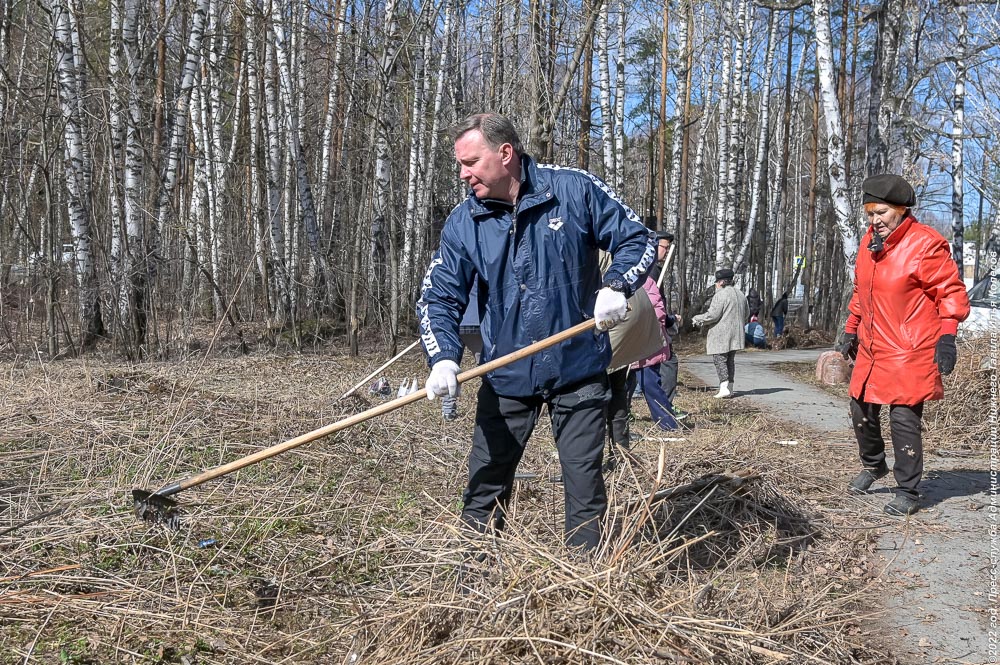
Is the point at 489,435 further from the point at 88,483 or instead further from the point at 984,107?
the point at 984,107

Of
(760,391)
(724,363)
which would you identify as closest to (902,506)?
(724,363)

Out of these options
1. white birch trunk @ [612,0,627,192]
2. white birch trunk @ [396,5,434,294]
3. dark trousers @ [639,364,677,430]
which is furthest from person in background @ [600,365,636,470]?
white birch trunk @ [612,0,627,192]

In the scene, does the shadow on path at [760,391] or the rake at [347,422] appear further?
the shadow on path at [760,391]

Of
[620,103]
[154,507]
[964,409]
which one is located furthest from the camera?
[620,103]

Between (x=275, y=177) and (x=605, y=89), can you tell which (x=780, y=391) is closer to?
(x=605, y=89)

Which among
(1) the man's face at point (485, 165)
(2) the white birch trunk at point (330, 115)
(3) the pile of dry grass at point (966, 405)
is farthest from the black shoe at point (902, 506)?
(2) the white birch trunk at point (330, 115)

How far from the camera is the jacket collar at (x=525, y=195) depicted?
3357mm

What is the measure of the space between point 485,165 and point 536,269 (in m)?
0.44

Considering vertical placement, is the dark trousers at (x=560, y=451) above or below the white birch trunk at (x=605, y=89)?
below

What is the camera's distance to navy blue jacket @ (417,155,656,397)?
3.36m

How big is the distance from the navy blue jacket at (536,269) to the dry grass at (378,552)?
1.80ft

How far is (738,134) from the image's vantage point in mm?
19391

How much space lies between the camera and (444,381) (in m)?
3.33

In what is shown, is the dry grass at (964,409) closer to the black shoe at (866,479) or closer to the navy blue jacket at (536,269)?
the black shoe at (866,479)
